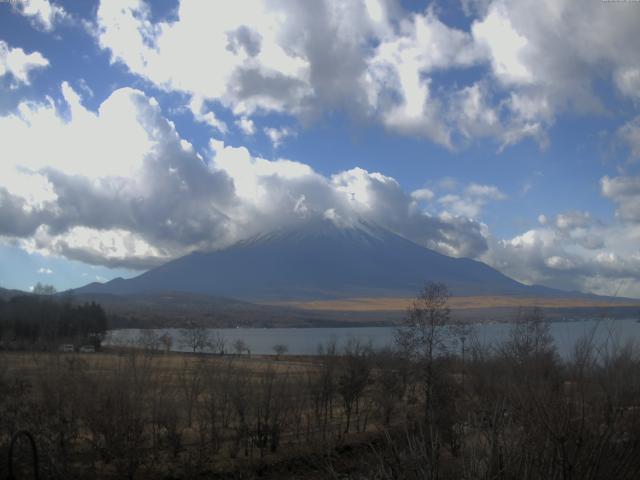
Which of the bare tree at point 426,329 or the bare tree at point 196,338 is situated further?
the bare tree at point 196,338

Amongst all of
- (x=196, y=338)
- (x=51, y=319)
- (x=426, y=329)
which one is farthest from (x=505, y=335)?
(x=196, y=338)

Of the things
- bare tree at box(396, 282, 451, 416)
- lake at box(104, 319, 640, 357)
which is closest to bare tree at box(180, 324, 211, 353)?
lake at box(104, 319, 640, 357)

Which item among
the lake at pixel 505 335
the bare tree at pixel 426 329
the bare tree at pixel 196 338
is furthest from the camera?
the bare tree at pixel 196 338

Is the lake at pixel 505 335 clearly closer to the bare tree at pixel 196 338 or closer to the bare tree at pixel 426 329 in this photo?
the bare tree at pixel 196 338

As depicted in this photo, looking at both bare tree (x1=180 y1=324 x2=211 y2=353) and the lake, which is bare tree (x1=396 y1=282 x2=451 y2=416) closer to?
the lake

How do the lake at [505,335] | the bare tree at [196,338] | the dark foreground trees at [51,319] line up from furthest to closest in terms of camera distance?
1. the bare tree at [196,338]
2. the dark foreground trees at [51,319]
3. the lake at [505,335]

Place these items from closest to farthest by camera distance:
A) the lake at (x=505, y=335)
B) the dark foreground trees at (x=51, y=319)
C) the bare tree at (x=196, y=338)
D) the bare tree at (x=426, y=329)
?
the lake at (x=505, y=335), the bare tree at (x=426, y=329), the dark foreground trees at (x=51, y=319), the bare tree at (x=196, y=338)

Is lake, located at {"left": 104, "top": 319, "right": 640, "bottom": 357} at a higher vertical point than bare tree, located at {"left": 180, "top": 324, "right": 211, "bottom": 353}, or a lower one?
higher

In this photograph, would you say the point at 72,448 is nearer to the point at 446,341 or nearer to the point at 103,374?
the point at 103,374

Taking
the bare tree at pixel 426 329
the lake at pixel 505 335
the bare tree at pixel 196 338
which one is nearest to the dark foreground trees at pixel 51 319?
the lake at pixel 505 335

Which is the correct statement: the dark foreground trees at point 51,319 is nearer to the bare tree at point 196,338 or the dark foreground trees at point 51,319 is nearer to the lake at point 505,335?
the lake at point 505,335

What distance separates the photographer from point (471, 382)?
23.2 meters

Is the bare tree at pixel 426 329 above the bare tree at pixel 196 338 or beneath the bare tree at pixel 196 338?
above

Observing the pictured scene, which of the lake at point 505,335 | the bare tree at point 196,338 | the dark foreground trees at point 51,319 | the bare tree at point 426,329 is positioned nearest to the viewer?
the lake at point 505,335
